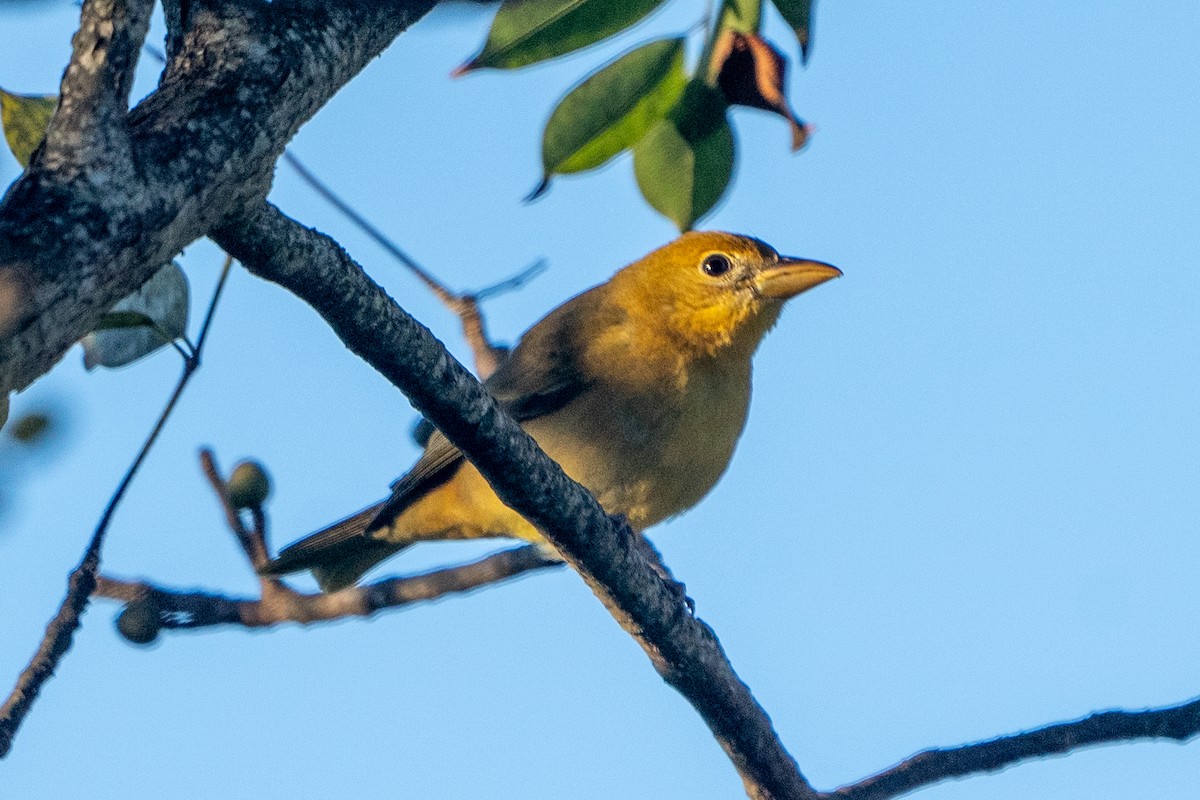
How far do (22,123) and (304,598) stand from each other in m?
1.97

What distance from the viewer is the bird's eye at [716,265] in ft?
19.5

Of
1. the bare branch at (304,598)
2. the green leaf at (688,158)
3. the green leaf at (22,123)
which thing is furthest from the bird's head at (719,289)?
the green leaf at (22,123)

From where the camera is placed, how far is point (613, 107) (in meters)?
3.39

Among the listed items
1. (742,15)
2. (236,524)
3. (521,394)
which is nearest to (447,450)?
(521,394)

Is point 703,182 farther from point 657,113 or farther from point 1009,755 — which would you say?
point 1009,755

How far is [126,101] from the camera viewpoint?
6.91 feet

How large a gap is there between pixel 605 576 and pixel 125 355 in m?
1.51

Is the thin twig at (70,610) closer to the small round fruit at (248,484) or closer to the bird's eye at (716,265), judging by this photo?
the small round fruit at (248,484)

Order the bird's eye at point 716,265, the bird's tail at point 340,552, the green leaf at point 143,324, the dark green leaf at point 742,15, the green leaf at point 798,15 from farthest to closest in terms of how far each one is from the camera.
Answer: the bird's eye at point 716,265
the bird's tail at point 340,552
the green leaf at point 143,324
the dark green leaf at point 742,15
the green leaf at point 798,15

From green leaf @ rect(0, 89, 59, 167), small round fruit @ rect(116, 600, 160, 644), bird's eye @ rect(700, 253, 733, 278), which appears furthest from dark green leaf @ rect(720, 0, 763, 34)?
bird's eye @ rect(700, 253, 733, 278)

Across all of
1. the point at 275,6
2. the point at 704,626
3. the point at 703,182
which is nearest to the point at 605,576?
the point at 704,626

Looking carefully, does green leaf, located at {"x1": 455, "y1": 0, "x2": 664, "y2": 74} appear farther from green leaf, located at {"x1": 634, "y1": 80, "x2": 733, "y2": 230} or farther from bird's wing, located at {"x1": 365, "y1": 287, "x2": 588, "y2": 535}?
bird's wing, located at {"x1": 365, "y1": 287, "x2": 588, "y2": 535}

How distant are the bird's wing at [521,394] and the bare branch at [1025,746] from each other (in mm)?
2149

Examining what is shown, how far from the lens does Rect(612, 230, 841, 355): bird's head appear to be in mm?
5602
